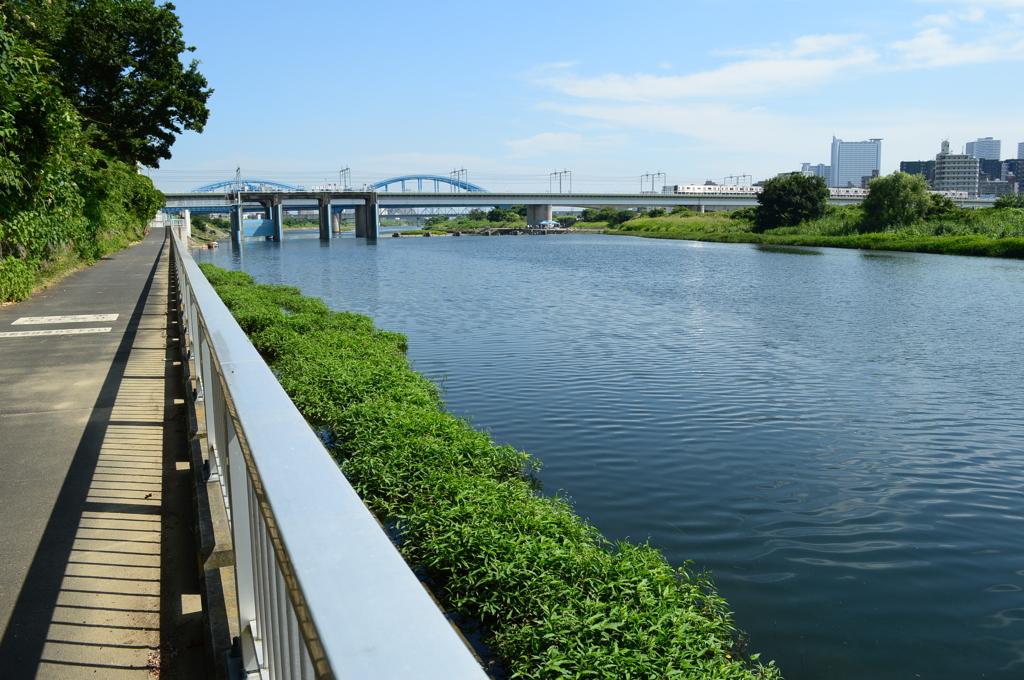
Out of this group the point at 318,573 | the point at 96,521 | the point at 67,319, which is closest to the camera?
the point at 318,573

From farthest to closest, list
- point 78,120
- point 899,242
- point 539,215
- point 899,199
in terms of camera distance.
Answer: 1. point 539,215
2. point 899,199
3. point 899,242
4. point 78,120

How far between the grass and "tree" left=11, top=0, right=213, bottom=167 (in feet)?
144

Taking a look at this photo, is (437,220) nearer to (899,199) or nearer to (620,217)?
(620,217)

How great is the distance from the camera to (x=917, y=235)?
5519 centimetres

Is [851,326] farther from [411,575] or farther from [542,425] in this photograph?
[411,575]

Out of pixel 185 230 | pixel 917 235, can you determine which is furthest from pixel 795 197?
pixel 185 230

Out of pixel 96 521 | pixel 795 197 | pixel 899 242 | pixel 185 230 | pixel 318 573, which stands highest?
pixel 795 197

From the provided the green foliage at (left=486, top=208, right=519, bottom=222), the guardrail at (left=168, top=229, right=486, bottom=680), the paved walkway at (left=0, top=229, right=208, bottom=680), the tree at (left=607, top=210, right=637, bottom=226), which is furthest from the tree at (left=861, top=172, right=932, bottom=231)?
the green foliage at (left=486, top=208, right=519, bottom=222)

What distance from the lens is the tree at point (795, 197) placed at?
238 feet

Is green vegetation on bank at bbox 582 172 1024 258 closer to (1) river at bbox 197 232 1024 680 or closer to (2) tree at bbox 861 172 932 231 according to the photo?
(2) tree at bbox 861 172 932 231

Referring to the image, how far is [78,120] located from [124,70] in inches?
703

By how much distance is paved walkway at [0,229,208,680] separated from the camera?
3.32 meters

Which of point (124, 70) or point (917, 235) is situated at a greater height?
point (124, 70)

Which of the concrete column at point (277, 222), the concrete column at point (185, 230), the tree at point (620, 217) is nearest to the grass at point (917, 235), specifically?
the concrete column at point (185, 230)
